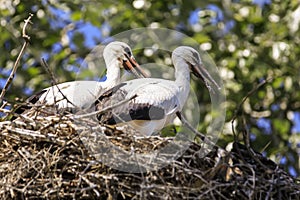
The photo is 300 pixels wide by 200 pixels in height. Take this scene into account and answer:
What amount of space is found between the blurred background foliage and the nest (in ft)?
12.5

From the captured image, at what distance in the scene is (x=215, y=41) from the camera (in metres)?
11.1

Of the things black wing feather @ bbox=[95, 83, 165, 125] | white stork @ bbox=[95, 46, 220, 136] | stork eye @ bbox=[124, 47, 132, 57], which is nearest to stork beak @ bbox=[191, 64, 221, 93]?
white stork @ bbox=[95, 46, 220, 136]

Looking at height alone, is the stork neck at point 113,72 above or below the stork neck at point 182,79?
below

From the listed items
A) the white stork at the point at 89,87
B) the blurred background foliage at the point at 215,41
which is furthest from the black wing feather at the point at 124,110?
the blurred background foliage at the point at 215,41

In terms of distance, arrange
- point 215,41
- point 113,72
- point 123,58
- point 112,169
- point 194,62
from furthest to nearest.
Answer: point 215,41
point 123,58
point 113,72
point 194,62
point 112,169

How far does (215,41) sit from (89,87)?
3403mm

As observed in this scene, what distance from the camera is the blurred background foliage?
35.3 ft

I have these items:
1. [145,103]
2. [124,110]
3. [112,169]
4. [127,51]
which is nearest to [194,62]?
[127,51]

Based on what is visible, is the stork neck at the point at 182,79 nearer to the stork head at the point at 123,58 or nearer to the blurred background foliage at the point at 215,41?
the stork head at the point at 123,58

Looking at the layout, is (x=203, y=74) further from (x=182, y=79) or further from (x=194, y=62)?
(x=182, y=79)

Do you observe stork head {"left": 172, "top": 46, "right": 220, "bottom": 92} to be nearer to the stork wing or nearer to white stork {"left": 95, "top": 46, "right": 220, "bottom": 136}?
white stork {"left": 95, "top": 46, "right": 220, "bottom": 136}

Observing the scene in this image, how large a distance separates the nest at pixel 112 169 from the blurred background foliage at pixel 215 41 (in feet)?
12.5

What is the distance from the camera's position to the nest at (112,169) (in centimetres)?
646

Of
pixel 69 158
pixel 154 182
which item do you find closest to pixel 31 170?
pixel 69 158
